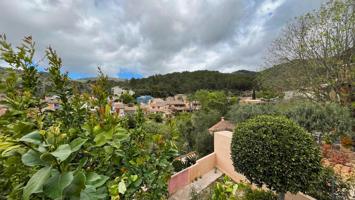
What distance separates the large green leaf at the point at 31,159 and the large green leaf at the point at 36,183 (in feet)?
0.10

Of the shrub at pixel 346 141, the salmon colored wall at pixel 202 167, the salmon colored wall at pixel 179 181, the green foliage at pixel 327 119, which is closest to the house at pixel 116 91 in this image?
the salmon colored wall at pixel 179 181

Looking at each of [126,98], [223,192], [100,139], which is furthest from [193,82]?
[100,139]

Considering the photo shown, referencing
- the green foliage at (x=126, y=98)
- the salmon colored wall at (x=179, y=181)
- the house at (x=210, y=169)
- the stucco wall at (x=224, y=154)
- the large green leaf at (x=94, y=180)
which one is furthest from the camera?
the stucco wall at (x=224, y=154)

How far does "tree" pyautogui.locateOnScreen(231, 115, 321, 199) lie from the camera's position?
4.17 m

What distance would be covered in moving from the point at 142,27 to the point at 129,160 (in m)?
8.88

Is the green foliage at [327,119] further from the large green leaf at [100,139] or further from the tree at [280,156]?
the large green leaf at [100,139]

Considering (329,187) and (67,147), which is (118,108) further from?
(329,187)

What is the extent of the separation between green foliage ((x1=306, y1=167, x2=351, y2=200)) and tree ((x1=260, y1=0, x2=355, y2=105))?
26.0ft

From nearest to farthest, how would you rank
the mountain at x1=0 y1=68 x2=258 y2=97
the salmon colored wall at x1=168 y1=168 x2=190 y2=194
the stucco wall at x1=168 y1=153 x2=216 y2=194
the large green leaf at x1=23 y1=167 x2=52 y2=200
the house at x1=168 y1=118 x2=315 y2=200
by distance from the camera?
1. the large green leaf at x1=23 y1=167 x2=52 y2=200
2. the salmon colored wall at x1=168 y1=168 x2=190 y2=194
3. the stucco wall at x1=168 y1=153 x2=216 y2=194
4. the house at x1=168 y1=118 x2=315 y2=200
5. the mountain at x1=0 y1=68 x2=258 y2=97

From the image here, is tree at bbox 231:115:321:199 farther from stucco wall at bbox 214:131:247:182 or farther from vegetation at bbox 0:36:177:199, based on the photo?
vegetation at bbox 0:36:177:199

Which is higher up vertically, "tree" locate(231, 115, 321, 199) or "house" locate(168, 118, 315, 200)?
"tree" locate(231, 115, 321, 199)

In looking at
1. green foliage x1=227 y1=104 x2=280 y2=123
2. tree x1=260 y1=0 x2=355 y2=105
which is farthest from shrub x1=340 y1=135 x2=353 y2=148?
green foliage x1=227 y1=104 x2=280 y2=123

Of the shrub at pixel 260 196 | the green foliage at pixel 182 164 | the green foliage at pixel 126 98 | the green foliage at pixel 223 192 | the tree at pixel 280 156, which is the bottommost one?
the green foliage at pixel 182 164

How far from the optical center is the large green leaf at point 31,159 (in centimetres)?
52
